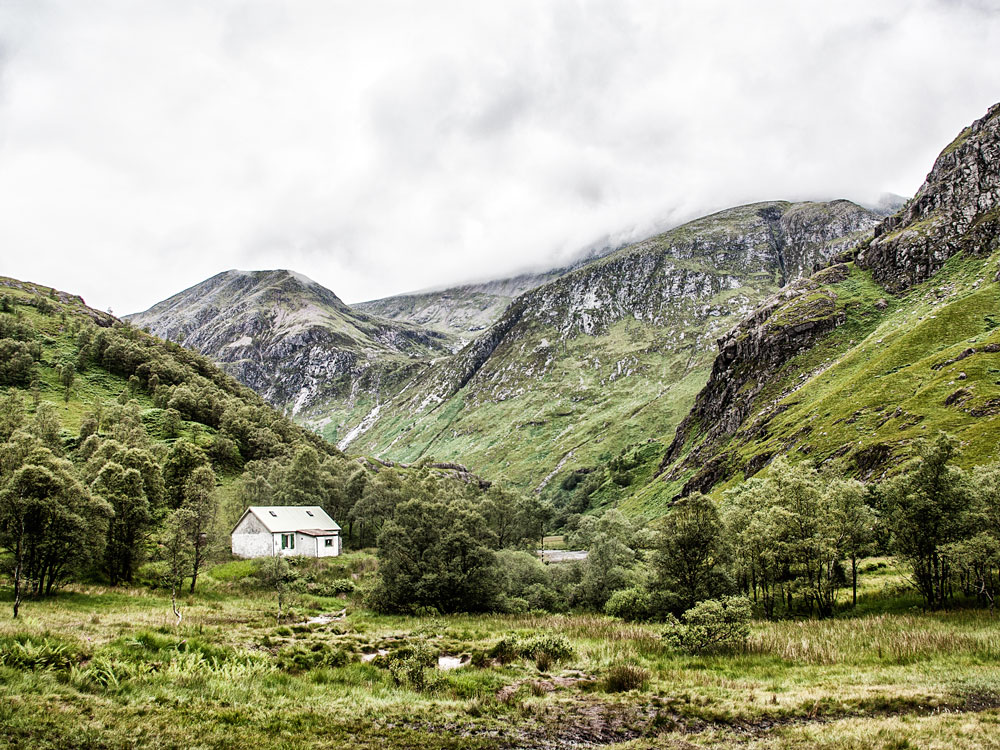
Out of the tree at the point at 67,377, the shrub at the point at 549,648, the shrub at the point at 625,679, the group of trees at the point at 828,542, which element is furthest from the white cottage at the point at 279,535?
the tree at the point at 67,377

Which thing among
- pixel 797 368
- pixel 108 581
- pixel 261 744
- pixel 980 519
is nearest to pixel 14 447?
pixel 108 581

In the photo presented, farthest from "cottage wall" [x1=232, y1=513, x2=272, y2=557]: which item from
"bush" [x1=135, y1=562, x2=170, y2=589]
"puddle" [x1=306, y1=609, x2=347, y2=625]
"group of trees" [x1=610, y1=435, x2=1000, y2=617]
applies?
"group of trees" [x1=610, y1=435, x2=1000, y2=617]

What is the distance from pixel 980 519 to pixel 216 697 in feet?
139

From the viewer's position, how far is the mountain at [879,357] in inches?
3514

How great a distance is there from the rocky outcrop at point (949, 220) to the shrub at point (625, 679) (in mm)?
184682

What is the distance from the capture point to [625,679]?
23344 millimetres

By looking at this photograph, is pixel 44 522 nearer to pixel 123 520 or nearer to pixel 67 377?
pixel 123 520

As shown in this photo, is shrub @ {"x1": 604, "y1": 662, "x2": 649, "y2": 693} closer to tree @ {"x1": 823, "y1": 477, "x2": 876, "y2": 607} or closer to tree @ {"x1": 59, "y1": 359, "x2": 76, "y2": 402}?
tree @ {"x1": 823, "y1": 477, "x2": 876, "y2": 607}

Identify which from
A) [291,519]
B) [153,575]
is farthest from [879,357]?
[153,575]

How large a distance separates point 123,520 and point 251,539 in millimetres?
29182

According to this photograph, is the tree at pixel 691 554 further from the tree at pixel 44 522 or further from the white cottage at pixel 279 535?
the white cottage at pixel 279 535

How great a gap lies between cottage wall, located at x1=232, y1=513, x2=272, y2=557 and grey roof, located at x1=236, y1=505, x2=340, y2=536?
84cm

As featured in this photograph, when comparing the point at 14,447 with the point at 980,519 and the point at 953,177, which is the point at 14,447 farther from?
the point at 953,177

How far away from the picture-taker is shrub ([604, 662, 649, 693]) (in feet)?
74.7
